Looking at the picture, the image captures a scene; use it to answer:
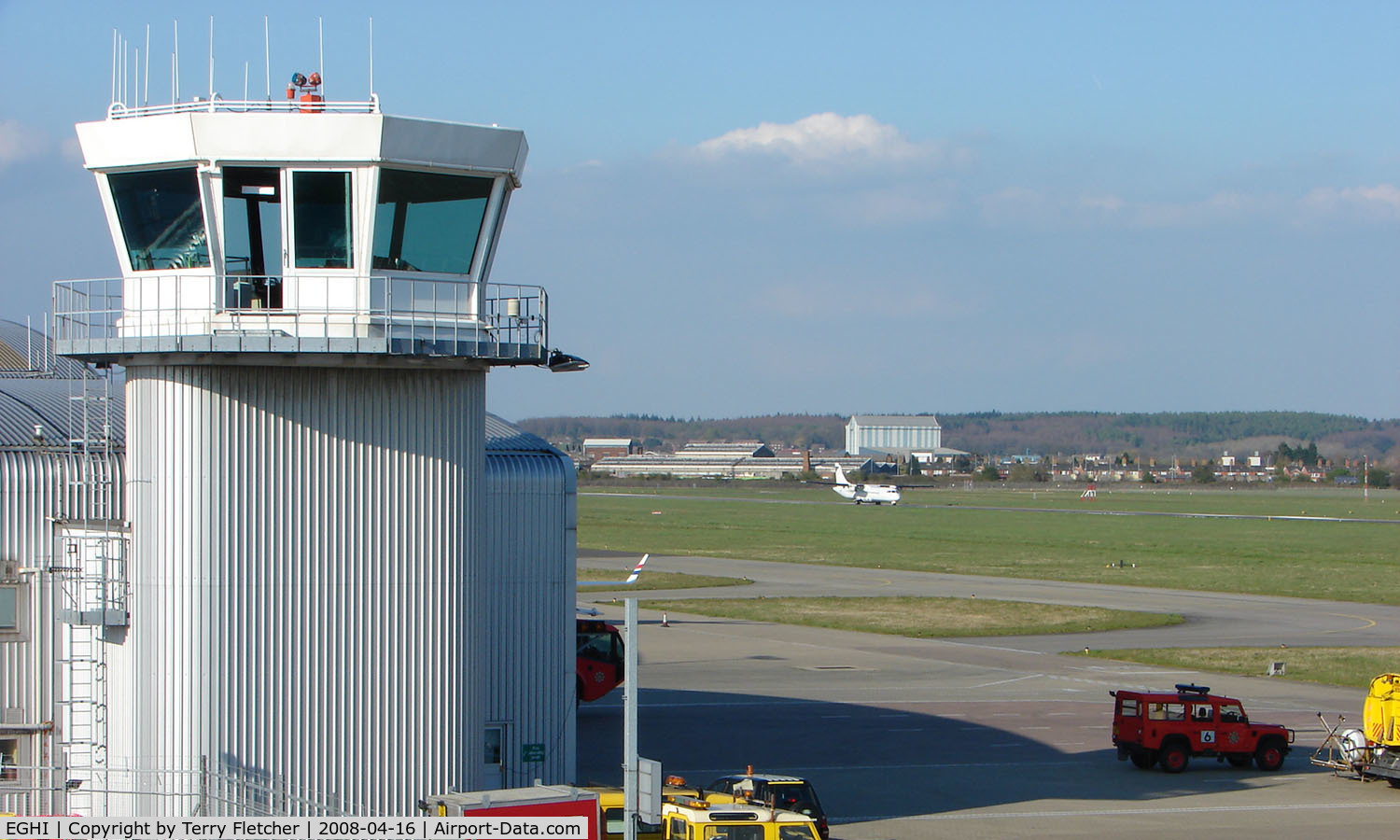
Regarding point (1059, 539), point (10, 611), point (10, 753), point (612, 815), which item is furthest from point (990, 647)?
point (1059, 539)

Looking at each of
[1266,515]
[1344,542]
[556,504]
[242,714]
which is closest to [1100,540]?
[1344,542]

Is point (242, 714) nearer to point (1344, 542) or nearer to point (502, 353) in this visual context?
point (502, 353)

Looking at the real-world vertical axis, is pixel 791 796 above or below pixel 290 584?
below

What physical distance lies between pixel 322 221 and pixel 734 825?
37.0 ft

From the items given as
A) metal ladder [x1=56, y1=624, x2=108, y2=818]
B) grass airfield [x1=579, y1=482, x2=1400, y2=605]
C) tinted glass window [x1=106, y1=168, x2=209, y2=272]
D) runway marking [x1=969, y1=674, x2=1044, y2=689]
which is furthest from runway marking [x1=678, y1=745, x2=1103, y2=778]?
grass airfield [x1=579, y1=482, x2=1400, y2=605]

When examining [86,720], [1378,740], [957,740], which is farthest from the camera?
[957,740]

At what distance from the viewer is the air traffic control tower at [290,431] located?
18422mm

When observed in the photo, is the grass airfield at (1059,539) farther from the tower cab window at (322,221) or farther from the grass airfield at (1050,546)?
the tower cab window at (322,221)

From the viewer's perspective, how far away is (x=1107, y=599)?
74438mm

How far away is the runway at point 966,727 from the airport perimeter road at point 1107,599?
332 millimetres

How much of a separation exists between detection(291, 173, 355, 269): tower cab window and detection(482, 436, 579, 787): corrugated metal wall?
764cm

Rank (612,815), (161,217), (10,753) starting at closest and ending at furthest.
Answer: (161,217) < (10,753) < (612,815)

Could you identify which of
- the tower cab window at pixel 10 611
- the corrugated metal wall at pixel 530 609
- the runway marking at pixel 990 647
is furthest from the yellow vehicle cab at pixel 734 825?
the runway marking at pixel 990 647

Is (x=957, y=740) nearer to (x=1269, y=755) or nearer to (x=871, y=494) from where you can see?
(x=1269, y=755)
